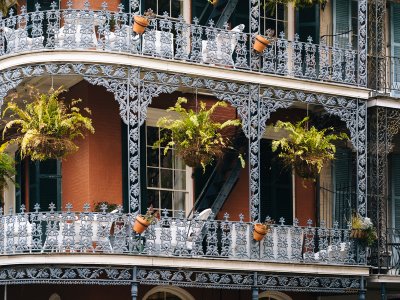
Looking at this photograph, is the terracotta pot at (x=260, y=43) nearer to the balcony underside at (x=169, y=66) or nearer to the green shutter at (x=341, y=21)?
the balcony underside at (x=169, y=66)

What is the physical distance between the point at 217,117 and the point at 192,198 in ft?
5.75

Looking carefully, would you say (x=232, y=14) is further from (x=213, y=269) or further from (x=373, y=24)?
(x=213, y=269)

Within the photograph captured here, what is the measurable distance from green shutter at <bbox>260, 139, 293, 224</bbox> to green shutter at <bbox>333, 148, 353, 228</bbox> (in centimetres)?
99

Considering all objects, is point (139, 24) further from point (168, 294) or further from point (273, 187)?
point (168, 294)

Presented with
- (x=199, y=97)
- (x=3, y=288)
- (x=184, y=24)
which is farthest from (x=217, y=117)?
(x=3, y=288)

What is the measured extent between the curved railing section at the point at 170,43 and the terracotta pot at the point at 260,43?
0.13 meters

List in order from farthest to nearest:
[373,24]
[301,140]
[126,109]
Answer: [373,24] < [301,140] < [126,109]

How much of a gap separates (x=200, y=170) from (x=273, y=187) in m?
1.88

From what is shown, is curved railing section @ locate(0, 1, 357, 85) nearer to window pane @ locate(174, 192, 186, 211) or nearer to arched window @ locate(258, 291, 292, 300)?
window pane @ locate(174, 192, 186, 211)

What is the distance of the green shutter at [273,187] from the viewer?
2900 centimetres

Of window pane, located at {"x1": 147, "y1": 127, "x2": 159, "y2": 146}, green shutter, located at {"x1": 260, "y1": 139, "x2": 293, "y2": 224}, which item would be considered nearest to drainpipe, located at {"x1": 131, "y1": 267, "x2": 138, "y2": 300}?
window pane, located at {"x1": 147, "y1": 127, "x2": 159, "y2": 146}

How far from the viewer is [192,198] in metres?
27.9

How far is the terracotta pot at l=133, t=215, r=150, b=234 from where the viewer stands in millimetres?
25062

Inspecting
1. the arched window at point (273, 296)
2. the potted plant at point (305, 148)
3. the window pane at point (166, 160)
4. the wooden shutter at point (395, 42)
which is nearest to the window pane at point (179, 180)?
the window pane at point (166, 160)
